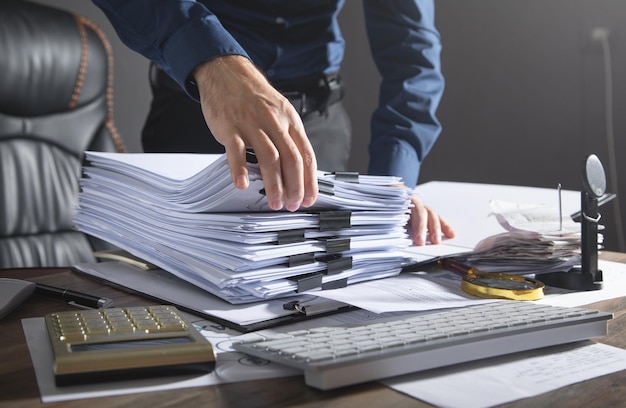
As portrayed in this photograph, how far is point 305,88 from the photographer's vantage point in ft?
5.20

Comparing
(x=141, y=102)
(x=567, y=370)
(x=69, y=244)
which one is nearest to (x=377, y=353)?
(x=567, y=370)

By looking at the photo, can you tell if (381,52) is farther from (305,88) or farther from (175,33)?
(175,33)

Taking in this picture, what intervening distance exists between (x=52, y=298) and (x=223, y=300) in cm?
20

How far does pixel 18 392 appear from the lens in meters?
0.53

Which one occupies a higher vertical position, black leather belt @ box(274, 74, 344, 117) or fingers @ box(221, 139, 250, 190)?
black leather belt @ box(274, 74, 344, 117)

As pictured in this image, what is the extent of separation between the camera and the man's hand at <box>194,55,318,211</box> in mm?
739

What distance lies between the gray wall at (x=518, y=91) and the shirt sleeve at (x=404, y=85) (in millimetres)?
1029

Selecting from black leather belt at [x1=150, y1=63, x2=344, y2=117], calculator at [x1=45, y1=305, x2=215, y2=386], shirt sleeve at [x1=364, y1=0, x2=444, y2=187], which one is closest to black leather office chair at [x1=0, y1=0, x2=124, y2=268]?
black leather belt at [x1=150, y1=63, x2=344, y2=117]

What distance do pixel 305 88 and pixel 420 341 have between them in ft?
3.55

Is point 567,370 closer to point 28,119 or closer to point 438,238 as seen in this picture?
point 438,238

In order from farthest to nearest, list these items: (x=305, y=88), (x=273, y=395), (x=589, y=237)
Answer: (x=305, y=88) → (x=589, y=237) → (x=273, y=395)

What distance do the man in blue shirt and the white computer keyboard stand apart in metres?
0.38

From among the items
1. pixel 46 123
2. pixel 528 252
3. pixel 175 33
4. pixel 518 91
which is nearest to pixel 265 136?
pixel 175 33

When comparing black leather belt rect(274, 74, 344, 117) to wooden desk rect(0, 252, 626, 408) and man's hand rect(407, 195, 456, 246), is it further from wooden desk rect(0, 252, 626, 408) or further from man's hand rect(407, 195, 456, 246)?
wooden desk rect(0, 252, 626, 408)
